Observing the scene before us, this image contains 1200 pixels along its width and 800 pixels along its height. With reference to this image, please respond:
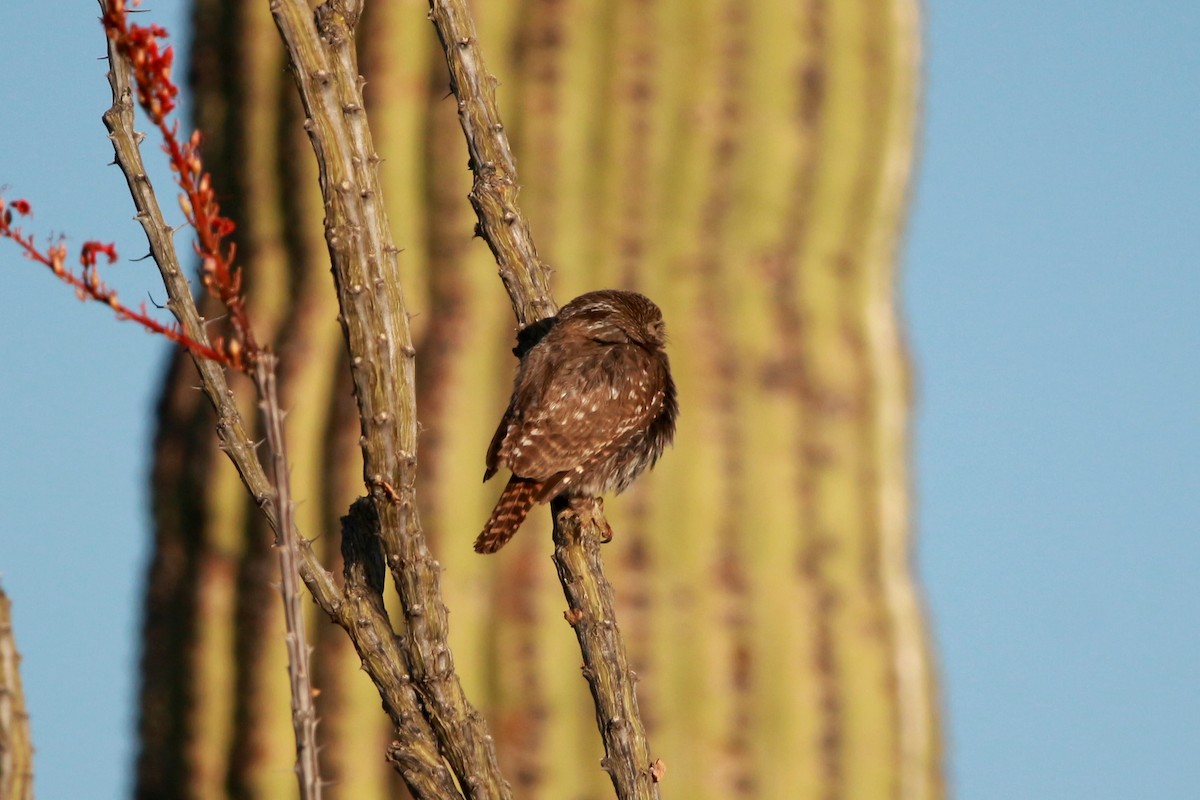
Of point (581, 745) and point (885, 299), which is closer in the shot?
point (581, 745)

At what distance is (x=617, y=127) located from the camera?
6992mm

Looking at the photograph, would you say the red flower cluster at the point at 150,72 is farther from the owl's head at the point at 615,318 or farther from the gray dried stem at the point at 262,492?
the owl's head at the point at 615,318

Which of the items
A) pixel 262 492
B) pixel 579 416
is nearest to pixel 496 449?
pixel 579 416

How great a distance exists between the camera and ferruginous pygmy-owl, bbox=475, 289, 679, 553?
18.0 feet

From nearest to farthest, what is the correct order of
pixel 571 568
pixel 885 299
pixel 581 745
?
pixel 571 568 → pixel 581 745 → pixel 885 299

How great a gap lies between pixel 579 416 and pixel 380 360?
201cm

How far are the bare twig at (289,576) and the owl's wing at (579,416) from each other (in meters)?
2.43

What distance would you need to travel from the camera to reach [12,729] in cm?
329

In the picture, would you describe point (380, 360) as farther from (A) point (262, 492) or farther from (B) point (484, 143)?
(B) point (484, 143)

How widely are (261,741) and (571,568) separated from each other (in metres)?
3.10

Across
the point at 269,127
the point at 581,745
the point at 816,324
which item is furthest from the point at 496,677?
the point at 269,127

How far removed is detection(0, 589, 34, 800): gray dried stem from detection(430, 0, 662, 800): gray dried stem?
152 cm

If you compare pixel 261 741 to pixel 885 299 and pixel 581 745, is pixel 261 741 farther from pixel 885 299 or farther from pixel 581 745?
pixel 885 299

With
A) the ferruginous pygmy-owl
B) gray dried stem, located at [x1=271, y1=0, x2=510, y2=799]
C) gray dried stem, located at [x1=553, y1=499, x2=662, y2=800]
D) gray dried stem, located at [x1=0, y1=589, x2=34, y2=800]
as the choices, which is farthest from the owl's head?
gray dried stem, located at [x1=0, y1=589, x2=34, y2=800]
